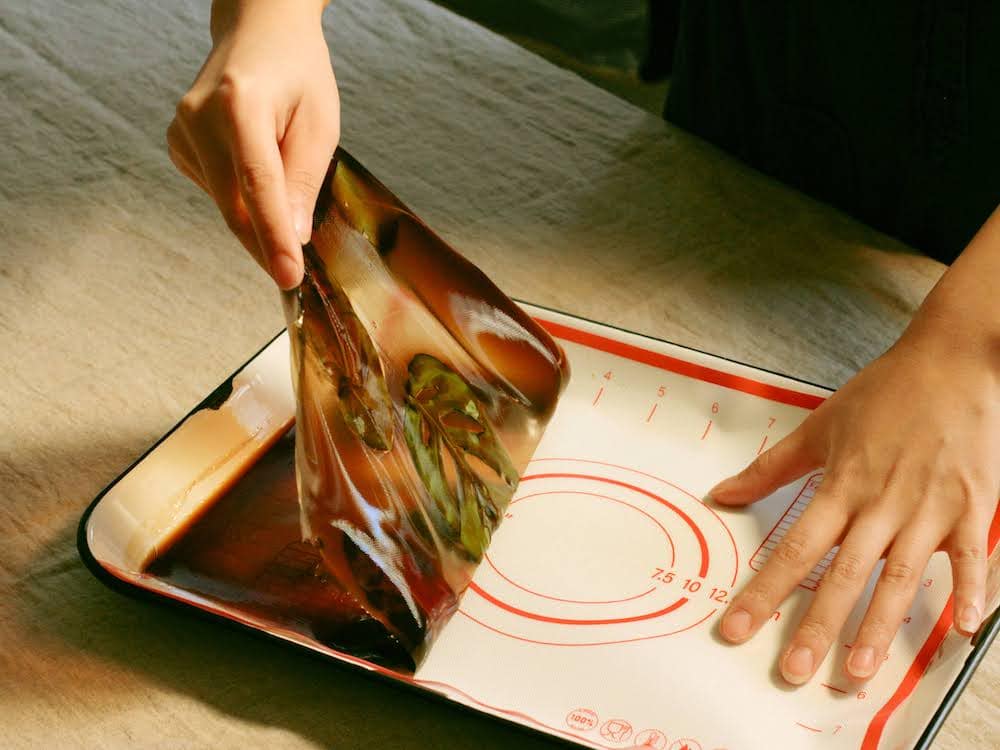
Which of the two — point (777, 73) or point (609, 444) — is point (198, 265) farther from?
point (777, 73)

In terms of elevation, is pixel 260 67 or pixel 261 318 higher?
pixel 260 67

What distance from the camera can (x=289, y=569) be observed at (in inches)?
16.1

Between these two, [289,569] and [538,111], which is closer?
[289,569]

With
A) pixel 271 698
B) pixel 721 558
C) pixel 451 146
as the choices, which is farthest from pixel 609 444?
pixel 451 146

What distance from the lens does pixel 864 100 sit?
0.67m

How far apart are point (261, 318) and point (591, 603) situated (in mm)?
262

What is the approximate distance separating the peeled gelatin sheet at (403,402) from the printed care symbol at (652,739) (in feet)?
0.26

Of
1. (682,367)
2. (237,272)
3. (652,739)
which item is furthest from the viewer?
(237,272)

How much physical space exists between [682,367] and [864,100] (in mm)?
273

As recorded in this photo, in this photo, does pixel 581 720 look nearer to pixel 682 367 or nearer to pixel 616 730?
pixel 616 730

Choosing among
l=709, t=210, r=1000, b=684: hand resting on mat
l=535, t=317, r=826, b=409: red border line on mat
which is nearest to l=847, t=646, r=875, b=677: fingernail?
l=709, t=210, r=1000, b=684: hand resting on mat

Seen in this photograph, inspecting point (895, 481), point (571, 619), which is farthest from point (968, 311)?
point (571, 619)

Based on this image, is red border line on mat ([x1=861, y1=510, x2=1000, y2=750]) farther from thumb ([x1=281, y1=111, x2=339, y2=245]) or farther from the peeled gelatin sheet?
thumb ([x1=281, y1=111, x2=339, y2=245])

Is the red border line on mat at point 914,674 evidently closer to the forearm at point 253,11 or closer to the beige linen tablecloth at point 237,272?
the beige linen tablecloth at point 237,272
